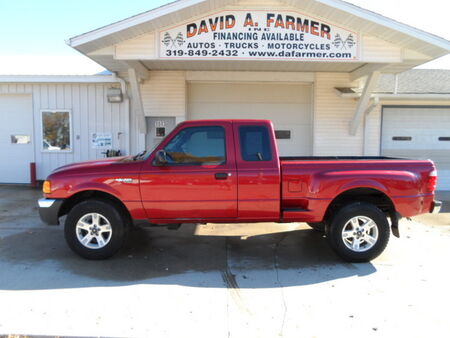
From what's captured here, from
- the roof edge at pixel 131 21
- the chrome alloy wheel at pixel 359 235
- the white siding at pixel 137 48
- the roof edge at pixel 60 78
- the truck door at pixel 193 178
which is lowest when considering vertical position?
the chrome alloy wheel at pixel 359 235

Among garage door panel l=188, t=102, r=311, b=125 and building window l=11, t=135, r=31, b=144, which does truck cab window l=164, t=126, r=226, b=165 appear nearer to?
garage door panel l=188, t=102, r=311, b=125

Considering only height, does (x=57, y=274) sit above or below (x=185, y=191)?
below

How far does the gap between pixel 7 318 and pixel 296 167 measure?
365cm

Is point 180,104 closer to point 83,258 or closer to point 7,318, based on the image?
point 83,258

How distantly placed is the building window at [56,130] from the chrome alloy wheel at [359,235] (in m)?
8.45

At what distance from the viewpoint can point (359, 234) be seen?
4.92m

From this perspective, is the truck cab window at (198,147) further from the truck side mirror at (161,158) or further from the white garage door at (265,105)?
the white garage door at (265,105)

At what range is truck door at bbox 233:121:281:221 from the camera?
4.82m

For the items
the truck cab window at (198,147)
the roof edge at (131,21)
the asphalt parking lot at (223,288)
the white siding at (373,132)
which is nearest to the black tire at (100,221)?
the asphalt parking lot at (223,288)

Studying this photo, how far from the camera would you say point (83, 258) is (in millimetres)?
5008

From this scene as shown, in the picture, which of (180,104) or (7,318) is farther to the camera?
(180,104)

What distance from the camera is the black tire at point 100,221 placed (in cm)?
488

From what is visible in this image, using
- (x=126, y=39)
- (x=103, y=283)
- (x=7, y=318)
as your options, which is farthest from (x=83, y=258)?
(x=126, y=39)

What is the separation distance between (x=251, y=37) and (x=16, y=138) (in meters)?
7.79
